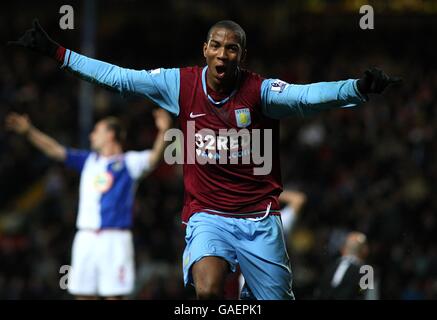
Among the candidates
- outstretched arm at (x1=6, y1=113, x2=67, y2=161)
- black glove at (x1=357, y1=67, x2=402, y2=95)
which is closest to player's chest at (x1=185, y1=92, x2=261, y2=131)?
black glove at (x1=357, y1=67, x2=402, y2=95)

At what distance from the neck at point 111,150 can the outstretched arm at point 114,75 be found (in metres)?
3.13

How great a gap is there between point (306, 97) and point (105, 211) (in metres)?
3.83

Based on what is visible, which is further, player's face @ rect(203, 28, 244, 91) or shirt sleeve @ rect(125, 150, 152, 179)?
shirt sleeve @ rect(125, 150, 152, 179)

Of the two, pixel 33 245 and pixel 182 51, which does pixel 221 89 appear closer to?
pixel 33 245

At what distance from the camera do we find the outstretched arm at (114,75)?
6.05 m

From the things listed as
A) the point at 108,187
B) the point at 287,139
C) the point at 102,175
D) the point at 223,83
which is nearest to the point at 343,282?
the point at 108,187

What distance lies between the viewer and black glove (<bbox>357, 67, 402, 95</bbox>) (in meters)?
5.51

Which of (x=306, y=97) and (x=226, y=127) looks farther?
(x=226, y=127)

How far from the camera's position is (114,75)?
20.5ft

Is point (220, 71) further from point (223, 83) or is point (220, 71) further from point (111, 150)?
point (111, 150)

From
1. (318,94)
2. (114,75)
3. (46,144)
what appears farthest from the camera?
(46,144)

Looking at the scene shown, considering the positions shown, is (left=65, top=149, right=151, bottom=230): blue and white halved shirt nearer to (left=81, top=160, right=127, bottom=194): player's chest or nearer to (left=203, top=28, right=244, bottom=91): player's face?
(left=81, top=160, right=127, bottom=194): player's chest

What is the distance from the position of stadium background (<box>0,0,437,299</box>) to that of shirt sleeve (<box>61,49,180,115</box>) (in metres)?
4.83

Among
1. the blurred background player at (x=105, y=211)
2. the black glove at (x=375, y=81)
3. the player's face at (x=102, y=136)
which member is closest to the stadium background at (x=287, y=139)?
the blurred background player at (x=105, y=211)
